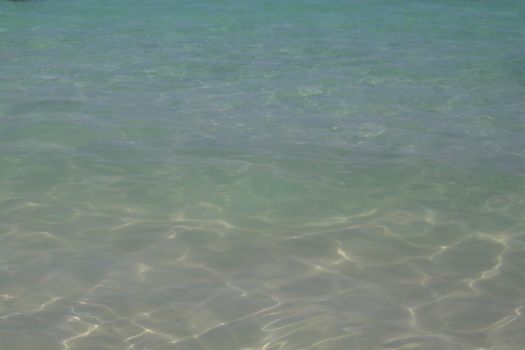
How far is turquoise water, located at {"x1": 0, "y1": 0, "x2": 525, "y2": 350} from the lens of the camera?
463cm

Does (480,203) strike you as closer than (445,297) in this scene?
No

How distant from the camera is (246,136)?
26.1ft

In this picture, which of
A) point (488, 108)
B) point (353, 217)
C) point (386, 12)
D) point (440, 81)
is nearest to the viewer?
point (353, 217)

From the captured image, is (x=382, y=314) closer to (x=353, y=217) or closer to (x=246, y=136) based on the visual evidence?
(x=353, y=217)

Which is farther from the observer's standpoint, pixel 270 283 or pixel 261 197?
pixel 261 197

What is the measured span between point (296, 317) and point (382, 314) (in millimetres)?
525

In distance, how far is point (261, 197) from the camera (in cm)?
646

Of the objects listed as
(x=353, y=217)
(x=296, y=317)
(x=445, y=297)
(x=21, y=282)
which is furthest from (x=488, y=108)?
(x=21, y=282)

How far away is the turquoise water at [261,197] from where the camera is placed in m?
4.63

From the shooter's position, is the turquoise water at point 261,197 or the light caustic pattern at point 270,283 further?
the turquoise water at point 261,197

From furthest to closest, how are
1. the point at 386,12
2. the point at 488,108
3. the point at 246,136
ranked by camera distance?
the point at 386,12
the point at 488,108
the point at 246,136

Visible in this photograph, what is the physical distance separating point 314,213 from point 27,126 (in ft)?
11.7

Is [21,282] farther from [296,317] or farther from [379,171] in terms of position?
[379,171]

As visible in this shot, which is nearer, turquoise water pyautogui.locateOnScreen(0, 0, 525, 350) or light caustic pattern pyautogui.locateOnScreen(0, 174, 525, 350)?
light caustic pattern pyautogui.locateOnScreen(0, 174, 525, 350)
